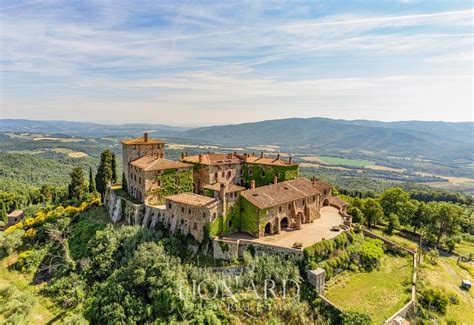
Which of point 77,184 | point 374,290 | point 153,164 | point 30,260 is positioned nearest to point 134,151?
point 153,164

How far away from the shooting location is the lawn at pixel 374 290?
31734mm

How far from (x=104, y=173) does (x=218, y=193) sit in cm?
3661

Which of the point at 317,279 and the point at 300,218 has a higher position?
the point at 300,218

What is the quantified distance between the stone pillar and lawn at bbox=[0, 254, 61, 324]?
31492 millimetres

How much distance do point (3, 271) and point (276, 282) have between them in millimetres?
42718

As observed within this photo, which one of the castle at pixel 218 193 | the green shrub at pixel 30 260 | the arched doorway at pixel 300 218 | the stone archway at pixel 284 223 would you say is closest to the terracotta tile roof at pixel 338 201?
the castle at pixel 218 193

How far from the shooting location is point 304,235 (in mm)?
40688

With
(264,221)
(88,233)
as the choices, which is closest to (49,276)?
(88,233)

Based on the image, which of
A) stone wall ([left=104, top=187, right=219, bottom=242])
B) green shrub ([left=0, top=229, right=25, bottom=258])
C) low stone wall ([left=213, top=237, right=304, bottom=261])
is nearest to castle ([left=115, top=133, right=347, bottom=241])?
stone wall ([left=104, top=187, right=219, bottom=242])

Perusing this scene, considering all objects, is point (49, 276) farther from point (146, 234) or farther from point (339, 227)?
point (339, 227)

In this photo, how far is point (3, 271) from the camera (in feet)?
148

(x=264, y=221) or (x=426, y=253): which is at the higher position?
(x=264, y=221)

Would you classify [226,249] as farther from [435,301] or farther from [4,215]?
[4,215]

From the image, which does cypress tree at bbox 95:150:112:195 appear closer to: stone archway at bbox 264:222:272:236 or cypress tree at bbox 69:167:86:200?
cypress tree at bbox 69:167:86:200
